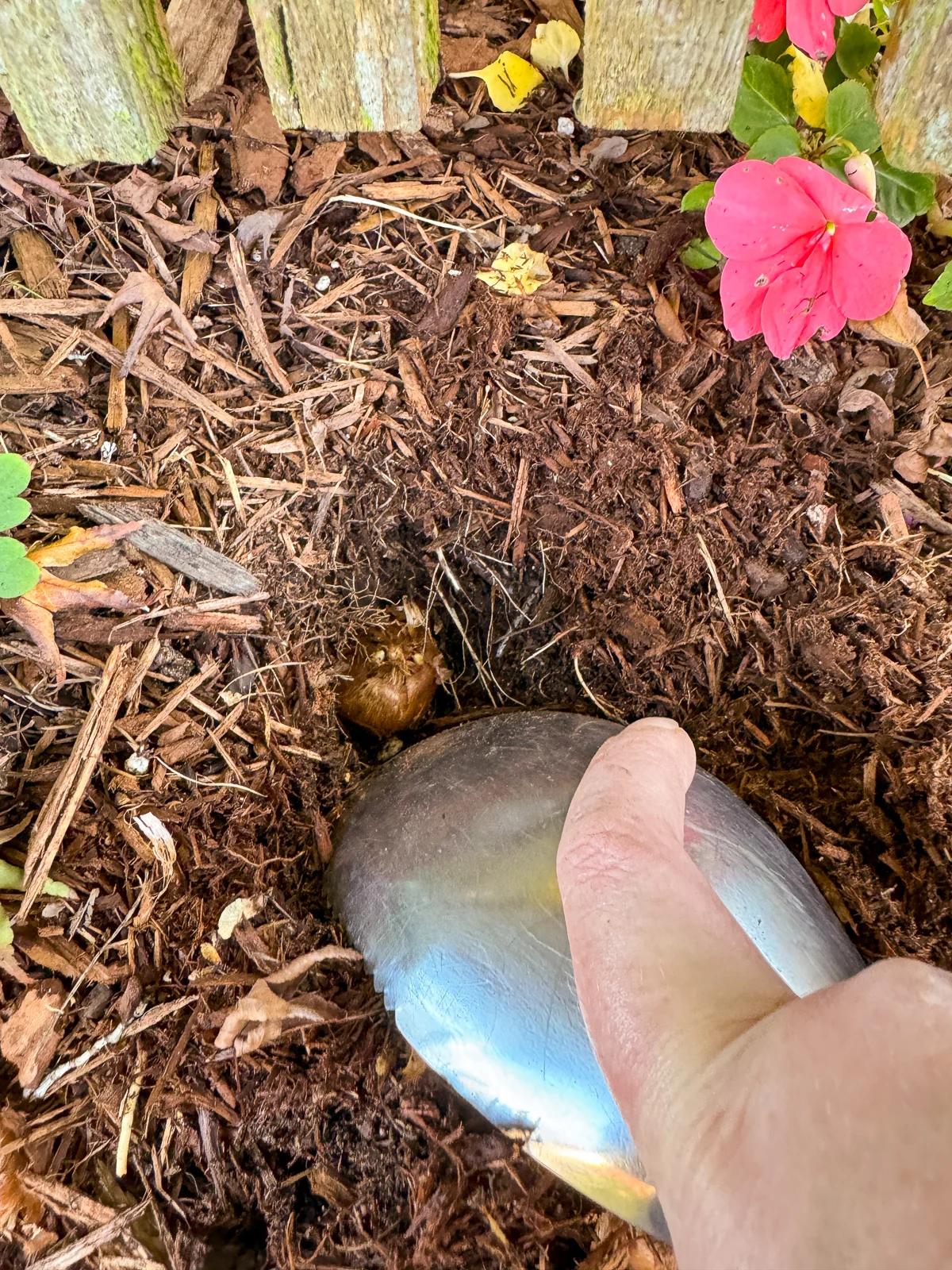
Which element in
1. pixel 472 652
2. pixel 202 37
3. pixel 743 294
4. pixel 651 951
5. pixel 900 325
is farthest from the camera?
pixel 472 652

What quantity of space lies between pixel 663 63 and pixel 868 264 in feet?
1.09

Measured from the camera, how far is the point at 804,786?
129 cm

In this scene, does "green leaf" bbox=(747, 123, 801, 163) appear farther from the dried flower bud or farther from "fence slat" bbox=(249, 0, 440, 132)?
"fence slat" bbox=(249, 0, 440, 132)

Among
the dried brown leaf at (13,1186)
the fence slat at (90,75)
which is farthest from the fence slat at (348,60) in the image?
the dried brown leaf at (13,1186)

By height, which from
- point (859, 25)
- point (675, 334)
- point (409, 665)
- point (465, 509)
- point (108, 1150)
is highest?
point (859, 25)

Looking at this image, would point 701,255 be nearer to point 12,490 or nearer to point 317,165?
point 317,165

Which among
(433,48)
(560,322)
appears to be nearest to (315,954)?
(560,322)

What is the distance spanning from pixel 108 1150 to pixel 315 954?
0.33 m

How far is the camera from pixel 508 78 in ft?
3.92

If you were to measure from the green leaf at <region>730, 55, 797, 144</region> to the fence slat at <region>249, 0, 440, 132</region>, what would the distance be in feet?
1.29

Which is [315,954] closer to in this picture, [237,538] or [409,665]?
[409,665]

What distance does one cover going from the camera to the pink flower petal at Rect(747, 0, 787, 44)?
96 centimetres

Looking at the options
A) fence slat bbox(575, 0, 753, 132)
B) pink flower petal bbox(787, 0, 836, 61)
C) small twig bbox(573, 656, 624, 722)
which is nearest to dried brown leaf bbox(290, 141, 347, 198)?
fence slat bbox(575, 0, 753, 132)

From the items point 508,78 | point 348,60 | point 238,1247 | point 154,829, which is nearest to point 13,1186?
point 238,1247
